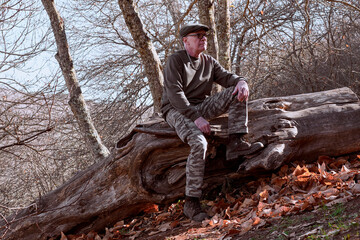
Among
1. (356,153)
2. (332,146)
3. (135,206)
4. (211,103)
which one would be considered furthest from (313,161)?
(135,206)

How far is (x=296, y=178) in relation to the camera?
4.73m

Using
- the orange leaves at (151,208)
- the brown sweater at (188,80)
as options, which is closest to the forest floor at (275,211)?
the orange leaves at (151,208)

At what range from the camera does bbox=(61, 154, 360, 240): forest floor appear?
3309 millimetres

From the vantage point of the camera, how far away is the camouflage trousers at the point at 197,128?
4.64 m

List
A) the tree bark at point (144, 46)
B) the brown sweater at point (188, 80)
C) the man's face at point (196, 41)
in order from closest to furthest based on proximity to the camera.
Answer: the brown sweater at point (188, 80) < the man's face at point (196, 41) < the tree bark at point (144, 46)

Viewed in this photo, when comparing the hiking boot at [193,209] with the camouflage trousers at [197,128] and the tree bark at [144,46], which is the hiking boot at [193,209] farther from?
the tree bark at [144,46]

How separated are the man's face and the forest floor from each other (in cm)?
205

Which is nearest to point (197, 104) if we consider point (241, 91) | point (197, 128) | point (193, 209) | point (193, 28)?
point (197, 128)

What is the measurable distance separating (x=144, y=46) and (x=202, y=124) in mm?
2948

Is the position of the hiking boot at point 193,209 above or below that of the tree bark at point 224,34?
below

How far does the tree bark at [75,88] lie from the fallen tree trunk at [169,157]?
97.4 inches

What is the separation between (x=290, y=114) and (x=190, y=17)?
783 cm

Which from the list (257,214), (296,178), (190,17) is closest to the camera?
(257,214)

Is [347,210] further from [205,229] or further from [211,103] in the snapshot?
[211,103]
